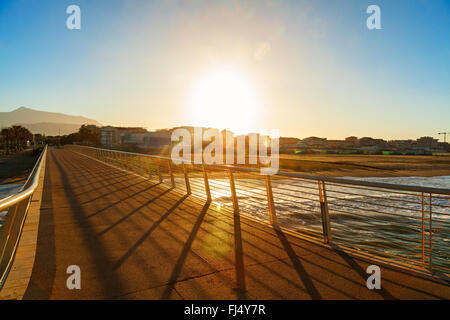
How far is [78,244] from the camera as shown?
4266 millimetres

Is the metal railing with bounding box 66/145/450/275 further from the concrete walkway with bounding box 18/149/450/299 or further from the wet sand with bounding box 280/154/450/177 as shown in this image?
the wet sand with bounding box 280/154/450/177

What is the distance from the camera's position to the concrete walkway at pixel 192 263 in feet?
9.32

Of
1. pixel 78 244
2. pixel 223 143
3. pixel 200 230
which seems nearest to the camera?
pixel 78 244

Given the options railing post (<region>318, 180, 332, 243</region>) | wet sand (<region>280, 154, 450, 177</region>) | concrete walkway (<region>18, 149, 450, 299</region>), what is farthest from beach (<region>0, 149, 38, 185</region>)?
wet sand (<region>280, 154, 450, 177</region>)

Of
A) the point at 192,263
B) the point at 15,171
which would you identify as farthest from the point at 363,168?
the point at 15,171

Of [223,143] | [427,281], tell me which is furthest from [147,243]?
[223,143]

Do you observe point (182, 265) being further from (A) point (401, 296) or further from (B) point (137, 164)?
(B) point (137, 164)

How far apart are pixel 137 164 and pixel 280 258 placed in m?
11.1

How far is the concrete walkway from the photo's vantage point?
284cm

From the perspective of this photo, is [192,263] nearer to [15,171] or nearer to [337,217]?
[337,217]

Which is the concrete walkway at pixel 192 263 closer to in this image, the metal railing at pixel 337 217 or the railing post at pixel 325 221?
the railing post at pixel 325 221

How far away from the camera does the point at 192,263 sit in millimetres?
3535

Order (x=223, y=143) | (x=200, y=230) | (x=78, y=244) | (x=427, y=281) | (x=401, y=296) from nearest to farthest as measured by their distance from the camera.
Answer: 1. (x=401, y=296)
2. (x=427, y=281)
3. (x=78, y=244)
4. (x=200, y=230)
5. (x=223, y=143)
